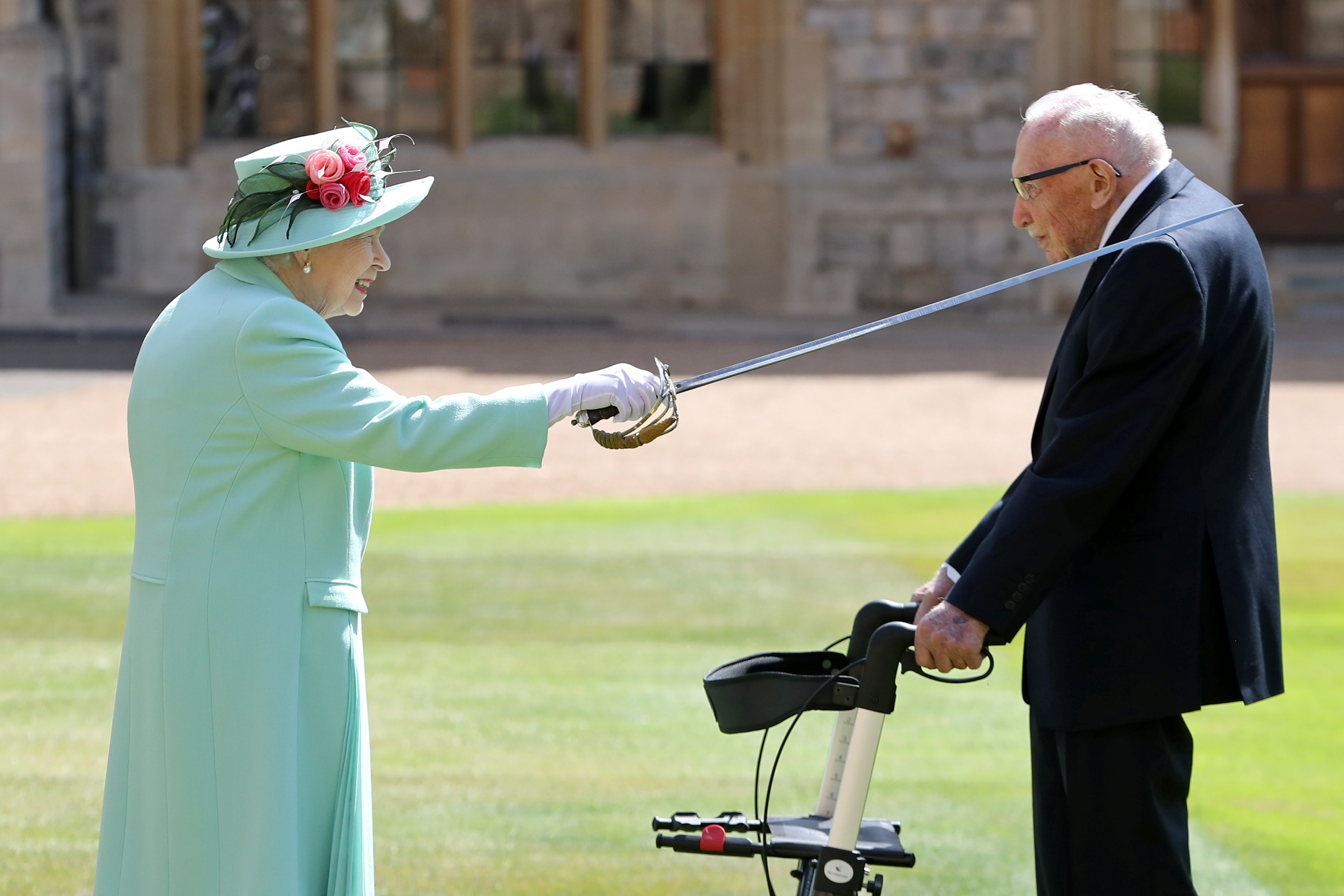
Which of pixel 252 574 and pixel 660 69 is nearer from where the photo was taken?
pixel 252 574

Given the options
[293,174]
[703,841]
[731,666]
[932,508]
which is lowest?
[932,508]

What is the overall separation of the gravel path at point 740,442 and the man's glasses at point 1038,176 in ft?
21.2

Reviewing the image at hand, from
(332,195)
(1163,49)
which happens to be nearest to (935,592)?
(332,195)

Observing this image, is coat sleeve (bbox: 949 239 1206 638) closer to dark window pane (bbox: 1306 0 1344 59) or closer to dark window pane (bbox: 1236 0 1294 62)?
dark window pane (bbox: 1236 0 1294 62)

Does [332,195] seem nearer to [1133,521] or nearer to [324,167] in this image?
[324,167]

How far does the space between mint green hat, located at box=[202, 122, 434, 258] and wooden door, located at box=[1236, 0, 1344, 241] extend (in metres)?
16.3

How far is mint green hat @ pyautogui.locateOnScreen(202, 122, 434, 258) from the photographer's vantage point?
108 inches

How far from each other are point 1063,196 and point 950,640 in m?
0.81

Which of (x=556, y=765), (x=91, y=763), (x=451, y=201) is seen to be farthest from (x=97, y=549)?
(x=451, y=201)

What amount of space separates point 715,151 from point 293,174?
1463cm

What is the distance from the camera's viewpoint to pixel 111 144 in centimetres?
1738

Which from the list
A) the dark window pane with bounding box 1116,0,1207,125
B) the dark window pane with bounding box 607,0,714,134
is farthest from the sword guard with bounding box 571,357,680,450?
the dark window pane with bounding box 1116,0,1207,125

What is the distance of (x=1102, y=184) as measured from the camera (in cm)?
301

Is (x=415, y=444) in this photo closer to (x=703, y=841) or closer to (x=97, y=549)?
(x=703, y=841)
